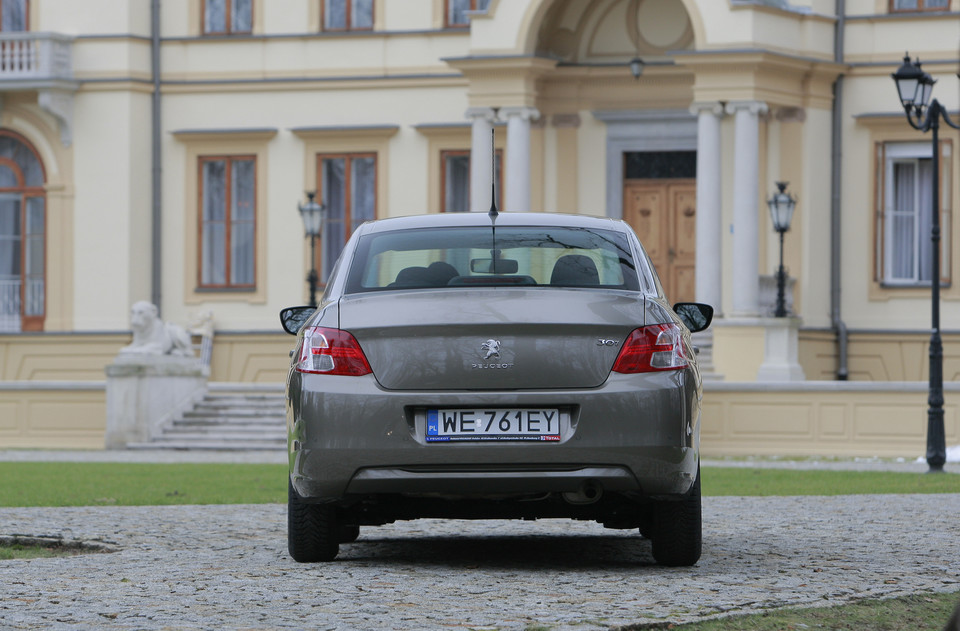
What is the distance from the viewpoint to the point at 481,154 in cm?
3025

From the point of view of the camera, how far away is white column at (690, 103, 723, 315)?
28.1m

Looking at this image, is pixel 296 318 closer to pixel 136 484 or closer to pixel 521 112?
pixel 136 484

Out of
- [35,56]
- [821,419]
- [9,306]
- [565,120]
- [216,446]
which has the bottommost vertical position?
[216,446]

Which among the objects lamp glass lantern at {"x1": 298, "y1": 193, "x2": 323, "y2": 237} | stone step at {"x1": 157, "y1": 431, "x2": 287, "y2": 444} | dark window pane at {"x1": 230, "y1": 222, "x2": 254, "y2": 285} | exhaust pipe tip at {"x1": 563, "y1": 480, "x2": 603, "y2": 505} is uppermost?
lamp glass lantern at {"x1": 298, "y1": 193, "x2": 323, "y2": 237}

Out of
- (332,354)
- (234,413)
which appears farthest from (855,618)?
(234,413)

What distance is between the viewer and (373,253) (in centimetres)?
891

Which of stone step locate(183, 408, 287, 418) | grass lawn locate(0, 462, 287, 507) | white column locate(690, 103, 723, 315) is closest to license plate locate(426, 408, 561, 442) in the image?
grass lawn locate(0, 462, 287, 507)

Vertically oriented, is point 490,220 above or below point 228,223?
below

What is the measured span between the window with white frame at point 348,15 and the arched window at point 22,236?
19.0 feet

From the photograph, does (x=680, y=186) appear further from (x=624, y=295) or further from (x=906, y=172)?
(x=624, y=295)

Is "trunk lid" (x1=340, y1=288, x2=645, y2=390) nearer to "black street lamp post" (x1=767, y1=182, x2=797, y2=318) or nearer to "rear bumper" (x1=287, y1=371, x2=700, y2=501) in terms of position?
"rear bumper" (x1=287, y1=371, x2=700, y2=501)

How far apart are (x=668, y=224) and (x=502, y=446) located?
23598mm

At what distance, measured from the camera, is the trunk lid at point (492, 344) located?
8031 millimetres

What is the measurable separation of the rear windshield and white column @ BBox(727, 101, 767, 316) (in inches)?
761
